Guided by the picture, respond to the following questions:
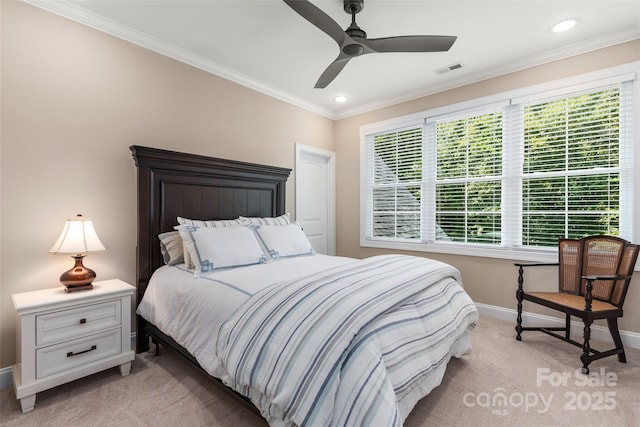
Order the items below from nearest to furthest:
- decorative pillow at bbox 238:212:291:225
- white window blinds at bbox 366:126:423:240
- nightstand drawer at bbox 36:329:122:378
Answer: nightstand drawer at bbox 36:329:122:378
decorative pillow at bbox 238:212:291:225
white window blinds at bbox 366:126:423:240

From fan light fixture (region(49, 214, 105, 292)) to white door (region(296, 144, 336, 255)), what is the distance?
7.91 feet

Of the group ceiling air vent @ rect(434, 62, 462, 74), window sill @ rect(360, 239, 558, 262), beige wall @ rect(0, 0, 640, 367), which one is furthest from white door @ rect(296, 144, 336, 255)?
ceiling air vent @ rect(434, 62, 462, 74)

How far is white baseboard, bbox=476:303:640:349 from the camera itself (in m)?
2.62

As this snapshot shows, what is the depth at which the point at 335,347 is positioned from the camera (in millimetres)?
1260

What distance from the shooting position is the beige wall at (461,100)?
2691 millimetres

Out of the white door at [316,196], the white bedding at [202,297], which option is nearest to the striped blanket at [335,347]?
the white bedding at [202,297]

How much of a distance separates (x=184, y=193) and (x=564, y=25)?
3608 mm

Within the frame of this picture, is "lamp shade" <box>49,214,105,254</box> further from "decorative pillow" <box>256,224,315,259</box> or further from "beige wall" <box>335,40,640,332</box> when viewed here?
"beige wall" <box>335,40,640,332</box>

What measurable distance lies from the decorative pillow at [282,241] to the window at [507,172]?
5.15ft

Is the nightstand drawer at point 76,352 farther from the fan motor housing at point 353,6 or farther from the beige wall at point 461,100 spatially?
the beige wall at point 461,100

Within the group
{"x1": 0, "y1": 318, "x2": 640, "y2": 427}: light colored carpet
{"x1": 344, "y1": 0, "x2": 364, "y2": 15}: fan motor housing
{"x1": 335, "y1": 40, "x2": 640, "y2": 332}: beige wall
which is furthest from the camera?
{"x1": 335, "y1": 40, "x2": 640, "y2": 332}: beige wall

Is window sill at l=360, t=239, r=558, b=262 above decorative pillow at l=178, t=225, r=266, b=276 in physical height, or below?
below

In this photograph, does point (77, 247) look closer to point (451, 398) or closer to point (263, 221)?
point (263, 221)

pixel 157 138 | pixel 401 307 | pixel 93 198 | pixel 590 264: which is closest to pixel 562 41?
pixel 590 264
